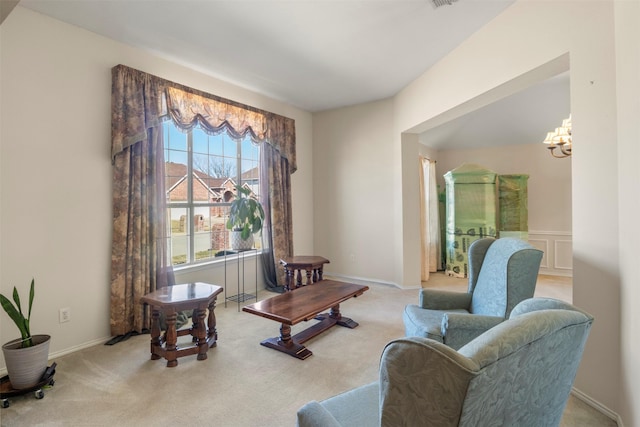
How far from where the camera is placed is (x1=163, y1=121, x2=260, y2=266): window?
344 cm

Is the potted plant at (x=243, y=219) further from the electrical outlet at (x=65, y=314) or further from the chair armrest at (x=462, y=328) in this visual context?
the chair armrest at (x=462, y=328)

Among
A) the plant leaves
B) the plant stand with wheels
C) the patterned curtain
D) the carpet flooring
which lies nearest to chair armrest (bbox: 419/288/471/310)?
the carpet flooring

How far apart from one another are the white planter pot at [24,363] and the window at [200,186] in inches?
59.0

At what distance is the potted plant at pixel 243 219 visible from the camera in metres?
3.48

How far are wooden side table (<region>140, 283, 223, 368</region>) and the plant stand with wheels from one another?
62cm

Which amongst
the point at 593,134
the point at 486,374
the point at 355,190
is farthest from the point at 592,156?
the point at 355,190

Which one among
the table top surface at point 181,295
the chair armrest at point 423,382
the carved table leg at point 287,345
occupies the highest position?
the chair armrest at point 423,382

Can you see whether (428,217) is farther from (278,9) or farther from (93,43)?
(93,43)

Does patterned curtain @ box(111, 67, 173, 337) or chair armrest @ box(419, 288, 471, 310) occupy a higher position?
patterned curtain @ box(111, 67, 173, 337)

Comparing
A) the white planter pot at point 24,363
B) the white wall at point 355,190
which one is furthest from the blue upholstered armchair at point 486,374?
the white wall at point 355,190

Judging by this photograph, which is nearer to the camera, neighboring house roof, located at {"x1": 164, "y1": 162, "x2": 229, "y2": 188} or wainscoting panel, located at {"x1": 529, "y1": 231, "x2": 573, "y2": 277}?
neighboring house roof, located at {"x1": 164, "y1": 162, "x2": 229, "y2": 188}

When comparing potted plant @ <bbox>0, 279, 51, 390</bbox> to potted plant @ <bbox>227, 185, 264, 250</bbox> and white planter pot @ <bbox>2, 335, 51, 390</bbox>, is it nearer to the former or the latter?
white planter pot @ <bbox>2, 335, 51, 390</bbox>

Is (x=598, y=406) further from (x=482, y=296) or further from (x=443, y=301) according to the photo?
(x=443, y=301)

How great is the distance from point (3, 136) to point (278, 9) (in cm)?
229
